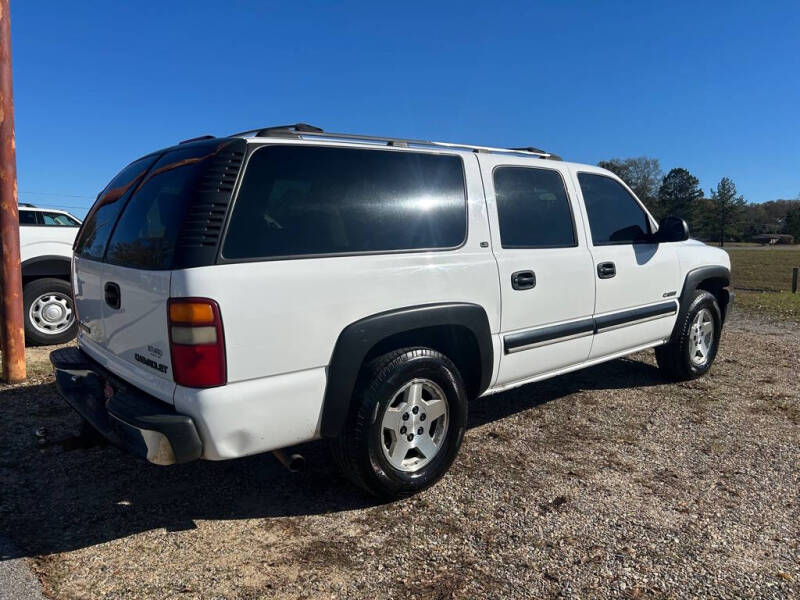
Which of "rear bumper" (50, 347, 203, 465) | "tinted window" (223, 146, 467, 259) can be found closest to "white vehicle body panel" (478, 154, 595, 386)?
"tinted window" (223, 146, 467, 259)

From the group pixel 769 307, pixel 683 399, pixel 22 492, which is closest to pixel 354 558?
pixel 22 492

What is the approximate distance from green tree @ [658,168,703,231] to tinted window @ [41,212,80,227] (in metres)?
78.7

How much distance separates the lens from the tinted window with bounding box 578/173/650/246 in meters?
4.27

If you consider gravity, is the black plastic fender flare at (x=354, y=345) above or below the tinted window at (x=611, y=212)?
below

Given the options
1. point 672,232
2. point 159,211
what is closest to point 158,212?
point 159,211

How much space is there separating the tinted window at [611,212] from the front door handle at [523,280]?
0.84 meters

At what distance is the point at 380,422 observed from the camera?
2904 mm

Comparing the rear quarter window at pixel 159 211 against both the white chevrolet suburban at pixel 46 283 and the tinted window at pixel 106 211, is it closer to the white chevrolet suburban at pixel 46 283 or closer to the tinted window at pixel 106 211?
the tinted window at pixel 106 211

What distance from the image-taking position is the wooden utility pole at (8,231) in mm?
4871

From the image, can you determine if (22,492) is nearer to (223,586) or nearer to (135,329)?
(135,329)

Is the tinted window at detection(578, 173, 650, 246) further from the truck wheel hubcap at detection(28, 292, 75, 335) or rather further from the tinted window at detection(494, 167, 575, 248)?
the truck wheel hubcap at detection(28, 292, 75, 335)

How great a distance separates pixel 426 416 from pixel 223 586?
1.29m

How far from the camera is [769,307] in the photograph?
10.5 meters

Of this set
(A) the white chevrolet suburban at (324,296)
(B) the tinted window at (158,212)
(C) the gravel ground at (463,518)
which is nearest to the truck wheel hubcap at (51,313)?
(C) the gravel ground at (463,518)
